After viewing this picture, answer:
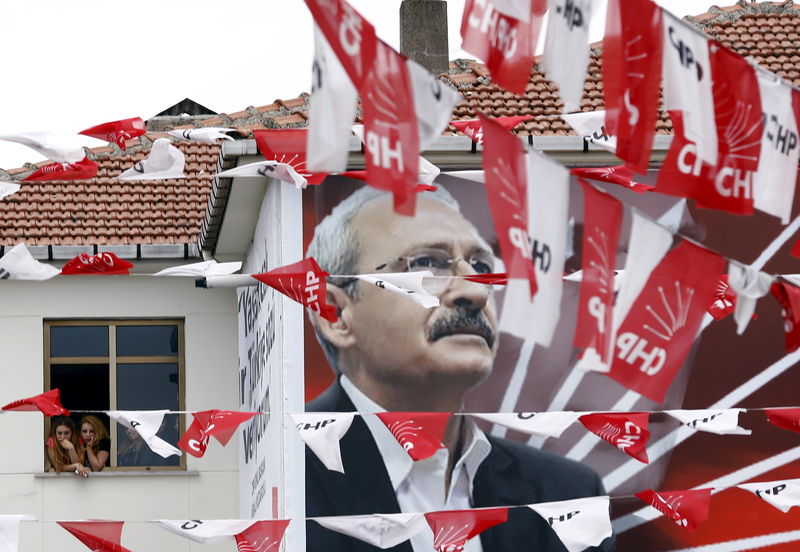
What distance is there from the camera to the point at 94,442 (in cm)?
2255

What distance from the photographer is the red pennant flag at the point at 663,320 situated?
8.79 metres

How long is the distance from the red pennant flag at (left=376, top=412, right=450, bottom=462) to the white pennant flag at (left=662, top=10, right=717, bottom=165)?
244 inches

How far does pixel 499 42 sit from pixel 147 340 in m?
15.1

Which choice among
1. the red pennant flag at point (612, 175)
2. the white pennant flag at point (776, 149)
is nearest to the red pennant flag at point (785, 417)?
the red pennant flag at point (612, 175)

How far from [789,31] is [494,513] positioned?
9.57 meters

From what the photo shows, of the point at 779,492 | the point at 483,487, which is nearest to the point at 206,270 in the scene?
the point at 483,487

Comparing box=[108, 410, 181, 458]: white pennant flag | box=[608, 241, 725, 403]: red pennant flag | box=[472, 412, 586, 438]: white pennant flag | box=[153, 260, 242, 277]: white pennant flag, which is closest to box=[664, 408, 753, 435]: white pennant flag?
box=[472, 412, 586, 438]: white pennant flag

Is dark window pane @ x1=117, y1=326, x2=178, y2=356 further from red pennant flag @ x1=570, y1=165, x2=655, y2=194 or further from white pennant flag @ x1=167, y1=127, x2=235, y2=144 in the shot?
white pennant flag @ x1=167, y1=127, x2=235, y2=144

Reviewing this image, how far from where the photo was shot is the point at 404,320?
665 inches

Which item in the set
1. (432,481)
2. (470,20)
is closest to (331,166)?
(470,20)

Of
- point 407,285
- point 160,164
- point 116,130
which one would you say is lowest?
point 407,285

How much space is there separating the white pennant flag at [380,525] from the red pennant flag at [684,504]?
6.31 ft

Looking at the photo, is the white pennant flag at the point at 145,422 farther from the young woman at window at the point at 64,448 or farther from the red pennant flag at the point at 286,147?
the young woman at window at the point at 64,448

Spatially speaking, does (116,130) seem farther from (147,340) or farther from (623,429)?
(147,340)
